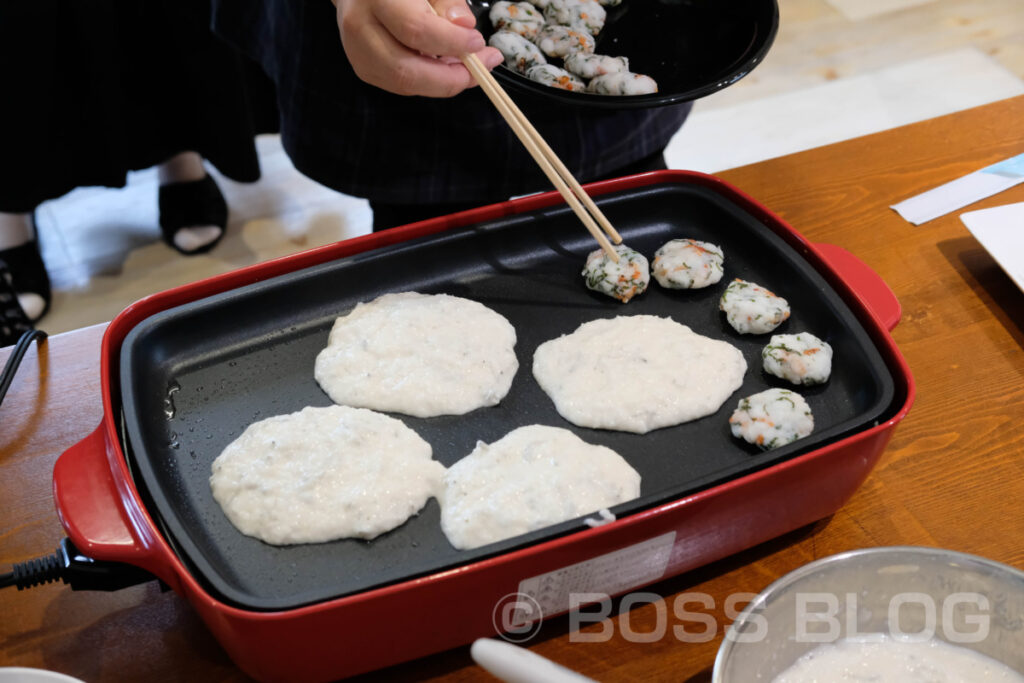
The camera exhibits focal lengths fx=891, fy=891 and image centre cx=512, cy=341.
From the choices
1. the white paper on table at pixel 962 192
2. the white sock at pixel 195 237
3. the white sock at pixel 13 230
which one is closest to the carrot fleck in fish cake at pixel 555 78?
the white paper on table at pixel 962 192

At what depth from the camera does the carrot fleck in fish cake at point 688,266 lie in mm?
1320

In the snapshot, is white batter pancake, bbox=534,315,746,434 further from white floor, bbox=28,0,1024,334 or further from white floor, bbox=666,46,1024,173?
white floor, bbox=666,46,1024,173

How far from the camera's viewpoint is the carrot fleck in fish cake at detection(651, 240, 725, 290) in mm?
1320

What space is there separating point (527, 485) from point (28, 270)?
7.50 ft

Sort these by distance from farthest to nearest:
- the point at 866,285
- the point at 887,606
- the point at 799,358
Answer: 1. the point at 866,285
2. the point at 799,358
3. the point at 887,606

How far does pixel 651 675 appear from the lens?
3.17ft

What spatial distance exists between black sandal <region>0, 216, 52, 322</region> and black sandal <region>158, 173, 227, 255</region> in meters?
0.39

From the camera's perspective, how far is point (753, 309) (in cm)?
127

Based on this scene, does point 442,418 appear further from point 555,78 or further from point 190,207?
point 190,207

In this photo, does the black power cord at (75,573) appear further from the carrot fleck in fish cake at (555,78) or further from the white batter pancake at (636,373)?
the carrot fleck in fish cake at (555,78)

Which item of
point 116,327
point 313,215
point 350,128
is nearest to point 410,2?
point 350,128

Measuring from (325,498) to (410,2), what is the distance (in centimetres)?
63

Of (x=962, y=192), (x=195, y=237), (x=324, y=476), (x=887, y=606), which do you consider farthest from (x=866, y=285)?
(x=195, y=237)

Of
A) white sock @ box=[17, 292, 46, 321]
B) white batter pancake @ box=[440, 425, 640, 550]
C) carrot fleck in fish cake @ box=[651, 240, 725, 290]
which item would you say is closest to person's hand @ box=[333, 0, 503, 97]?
carrot fleck in fish cake @ box=[651, 240, 725, 290]
